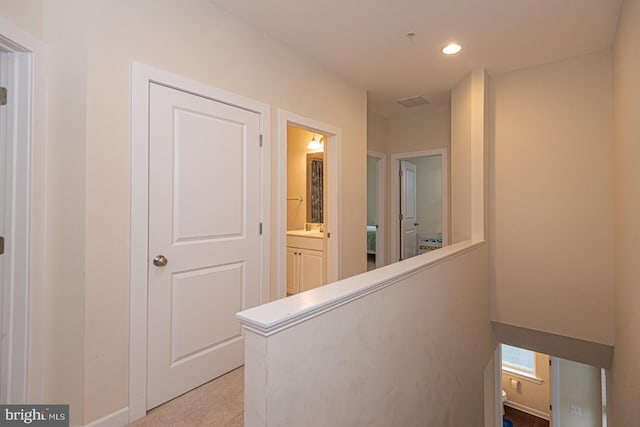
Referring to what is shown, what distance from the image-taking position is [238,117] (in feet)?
7.23

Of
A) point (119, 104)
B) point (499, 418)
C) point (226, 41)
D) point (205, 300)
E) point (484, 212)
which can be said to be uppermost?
point (226, 41)

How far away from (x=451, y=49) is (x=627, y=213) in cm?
179

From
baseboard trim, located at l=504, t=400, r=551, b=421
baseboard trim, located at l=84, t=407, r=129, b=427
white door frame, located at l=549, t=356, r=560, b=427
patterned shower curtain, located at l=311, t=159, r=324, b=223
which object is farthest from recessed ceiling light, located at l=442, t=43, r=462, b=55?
baseboard trim, located at l=504, t=400, r=551, b=421

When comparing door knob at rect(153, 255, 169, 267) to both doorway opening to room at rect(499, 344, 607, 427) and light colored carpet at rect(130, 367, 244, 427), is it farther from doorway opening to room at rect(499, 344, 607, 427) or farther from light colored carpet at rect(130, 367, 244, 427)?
doorway opening to room at rect(499, 344, 607, 427)

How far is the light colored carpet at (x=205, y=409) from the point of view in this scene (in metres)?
1.65

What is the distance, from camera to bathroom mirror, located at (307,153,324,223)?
4266mm

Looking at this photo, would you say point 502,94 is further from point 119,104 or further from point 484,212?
point 119,104

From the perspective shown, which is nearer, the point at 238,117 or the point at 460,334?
the point at 238,117

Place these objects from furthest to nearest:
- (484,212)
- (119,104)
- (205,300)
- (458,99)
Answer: (458,99)
(484,212)
(205,300)
(119,104)

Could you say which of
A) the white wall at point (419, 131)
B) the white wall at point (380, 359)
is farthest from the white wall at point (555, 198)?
the white wall at point (419, 131)

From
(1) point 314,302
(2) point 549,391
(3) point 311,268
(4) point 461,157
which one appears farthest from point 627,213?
(2) point 549,391

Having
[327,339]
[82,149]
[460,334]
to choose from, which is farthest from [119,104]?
[460,334]

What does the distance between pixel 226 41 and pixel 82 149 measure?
118cm

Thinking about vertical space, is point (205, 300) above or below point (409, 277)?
below
